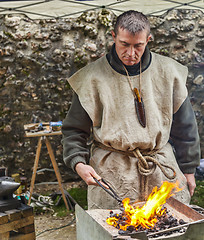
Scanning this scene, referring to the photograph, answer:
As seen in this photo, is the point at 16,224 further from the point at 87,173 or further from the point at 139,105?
the point at 139,105

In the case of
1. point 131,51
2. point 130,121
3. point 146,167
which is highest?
point 131,51

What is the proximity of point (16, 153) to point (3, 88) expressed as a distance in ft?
2.99

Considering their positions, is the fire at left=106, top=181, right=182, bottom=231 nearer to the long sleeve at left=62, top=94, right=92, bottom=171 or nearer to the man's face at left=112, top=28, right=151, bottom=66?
the long sleeve at left=62, top=94, right=92, bottom=171

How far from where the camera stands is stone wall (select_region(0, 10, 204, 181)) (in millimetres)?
4289

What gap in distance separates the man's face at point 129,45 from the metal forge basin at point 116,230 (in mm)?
795

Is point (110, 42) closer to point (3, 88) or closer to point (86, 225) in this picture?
point (3, 88)

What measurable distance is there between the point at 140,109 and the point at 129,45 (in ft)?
1.20

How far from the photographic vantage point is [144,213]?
5.01ft

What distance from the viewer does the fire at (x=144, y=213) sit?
1.47 m

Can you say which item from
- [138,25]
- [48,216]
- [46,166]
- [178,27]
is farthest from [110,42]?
[138,25]

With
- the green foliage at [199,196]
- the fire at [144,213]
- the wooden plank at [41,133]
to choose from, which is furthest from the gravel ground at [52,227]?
the fire at [144,213]

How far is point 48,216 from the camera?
3.86 metres

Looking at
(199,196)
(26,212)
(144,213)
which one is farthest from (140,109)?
(199,196)

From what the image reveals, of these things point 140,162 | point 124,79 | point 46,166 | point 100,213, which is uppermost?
point 124,79
